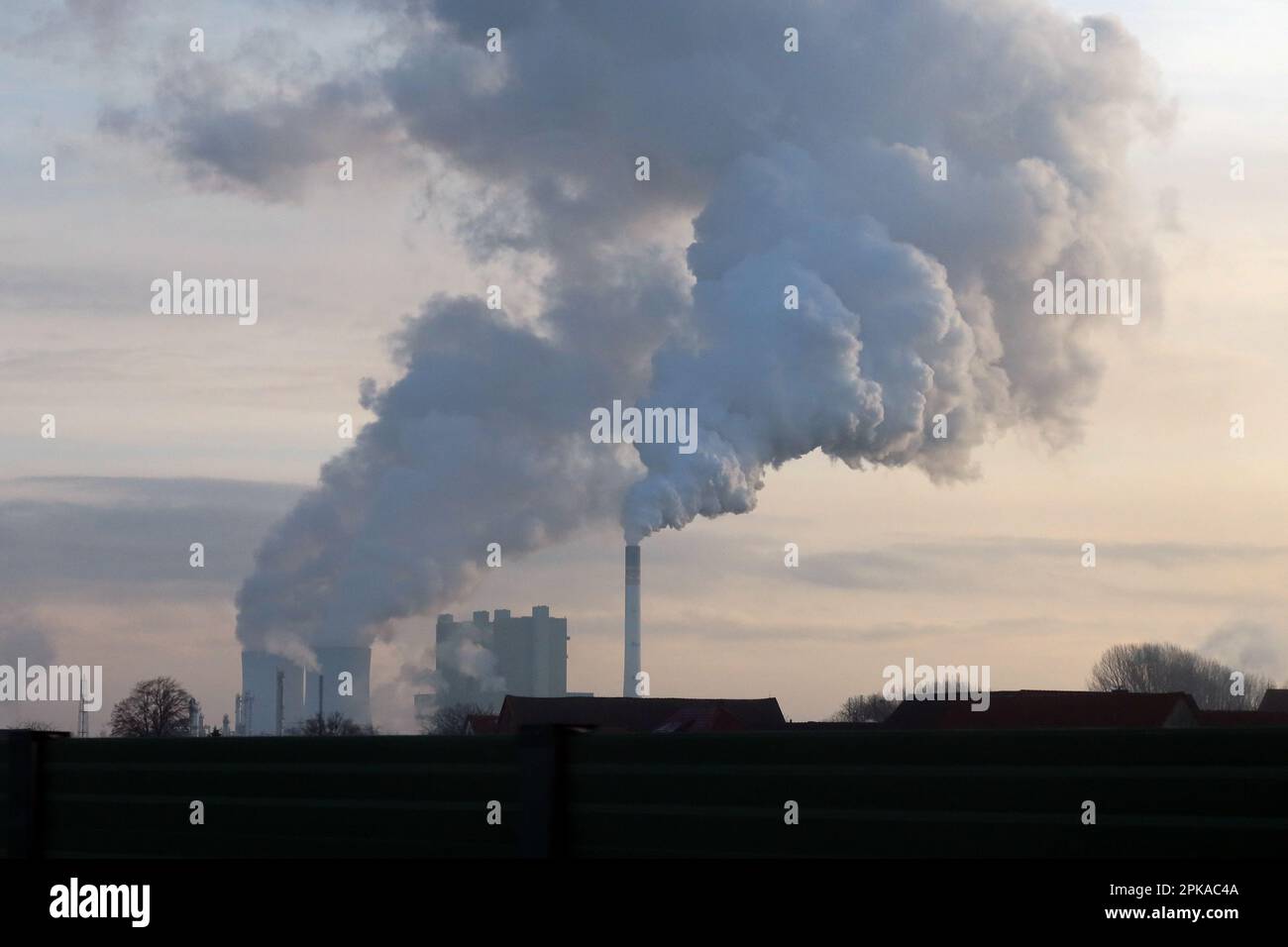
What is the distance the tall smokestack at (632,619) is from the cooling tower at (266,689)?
71.5ft

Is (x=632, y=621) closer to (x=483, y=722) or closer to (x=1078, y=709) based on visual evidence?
(x=483, y=722)

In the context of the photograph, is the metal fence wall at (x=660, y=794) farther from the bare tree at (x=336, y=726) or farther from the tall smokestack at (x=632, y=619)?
the bare tree at (x=336, y=726)

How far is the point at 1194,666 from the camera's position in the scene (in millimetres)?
119688

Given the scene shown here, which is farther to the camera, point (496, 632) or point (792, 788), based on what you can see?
point (496, 632)

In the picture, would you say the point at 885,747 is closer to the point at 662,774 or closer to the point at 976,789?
the point at 976,789

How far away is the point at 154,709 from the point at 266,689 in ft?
104

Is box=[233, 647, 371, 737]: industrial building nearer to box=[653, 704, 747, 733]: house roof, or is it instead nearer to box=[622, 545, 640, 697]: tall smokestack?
box=[622, 545, 640, 697]: tall smokestack

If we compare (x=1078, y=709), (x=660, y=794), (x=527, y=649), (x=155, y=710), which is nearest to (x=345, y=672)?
(x=155, y=710)

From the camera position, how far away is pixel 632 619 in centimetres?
11338

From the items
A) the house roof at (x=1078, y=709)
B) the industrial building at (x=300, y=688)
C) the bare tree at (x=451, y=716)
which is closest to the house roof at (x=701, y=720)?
the house roof at (x=1078, y=709)
